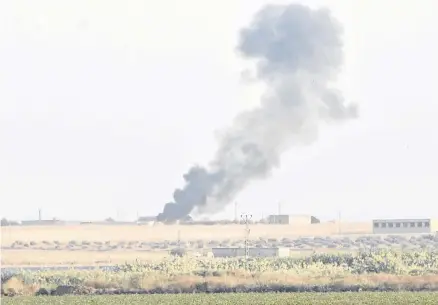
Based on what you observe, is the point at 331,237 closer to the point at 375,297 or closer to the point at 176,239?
the point at 176,239

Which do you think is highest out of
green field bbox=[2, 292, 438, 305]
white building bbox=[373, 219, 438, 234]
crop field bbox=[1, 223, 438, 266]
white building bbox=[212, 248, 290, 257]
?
white building bbox=[373, 219, 438, 234]

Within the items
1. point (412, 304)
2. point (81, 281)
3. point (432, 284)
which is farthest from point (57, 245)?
point (412, 304)

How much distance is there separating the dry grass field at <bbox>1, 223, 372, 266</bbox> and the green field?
69701mm

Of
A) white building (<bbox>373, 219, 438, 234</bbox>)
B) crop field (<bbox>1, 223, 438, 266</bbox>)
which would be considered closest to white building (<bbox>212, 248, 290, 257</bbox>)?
crop field (<bbox>1, 223, 438, 266</bbox>)

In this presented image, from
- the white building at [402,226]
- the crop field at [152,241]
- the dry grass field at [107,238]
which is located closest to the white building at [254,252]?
the crop field at [152,241]

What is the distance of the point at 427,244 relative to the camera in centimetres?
15250

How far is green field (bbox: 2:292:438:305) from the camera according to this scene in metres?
57.1

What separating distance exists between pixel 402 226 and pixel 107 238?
49083 mm

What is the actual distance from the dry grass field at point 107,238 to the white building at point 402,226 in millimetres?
11892

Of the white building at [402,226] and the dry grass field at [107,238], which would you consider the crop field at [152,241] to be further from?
the white building at [402,226]

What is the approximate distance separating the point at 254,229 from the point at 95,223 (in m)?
28.5

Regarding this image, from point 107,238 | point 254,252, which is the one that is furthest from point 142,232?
point 254,252

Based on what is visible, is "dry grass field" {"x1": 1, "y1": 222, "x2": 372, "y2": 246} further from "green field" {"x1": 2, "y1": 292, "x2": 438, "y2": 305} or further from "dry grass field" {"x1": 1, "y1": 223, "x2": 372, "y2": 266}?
"green field" {"x1": 2, "y1": 292, "x2": 438, "y2": 305}

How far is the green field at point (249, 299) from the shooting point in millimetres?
57094
